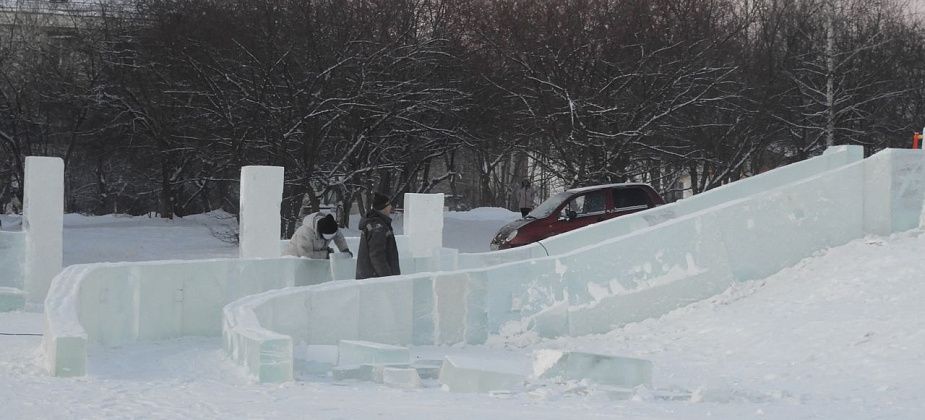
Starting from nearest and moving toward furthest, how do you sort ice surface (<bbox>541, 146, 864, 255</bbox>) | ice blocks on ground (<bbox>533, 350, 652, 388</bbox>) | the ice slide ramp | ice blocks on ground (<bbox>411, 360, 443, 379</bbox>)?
ice blocks on ground (<bbox>533, 350, 652, 388</bbox>)
ice blocks on ground (<bbox>411, 360, 443, 379</bbox>)
the ice slide ramp
ice surface (<bbox>541, 146, 864, 255</bbox>)

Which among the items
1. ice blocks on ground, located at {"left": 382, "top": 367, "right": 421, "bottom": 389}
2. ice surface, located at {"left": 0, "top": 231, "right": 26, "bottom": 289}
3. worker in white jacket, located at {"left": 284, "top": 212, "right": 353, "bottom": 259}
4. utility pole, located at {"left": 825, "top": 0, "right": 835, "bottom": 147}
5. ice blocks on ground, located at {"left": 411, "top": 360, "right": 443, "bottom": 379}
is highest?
utility pole, located at {"left": 825, "top": 0, "right": 835, "bottom": 147}

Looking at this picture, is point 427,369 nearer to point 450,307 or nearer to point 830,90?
point 450,307

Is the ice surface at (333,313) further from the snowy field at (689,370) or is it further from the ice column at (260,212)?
the ice column at (260,212)

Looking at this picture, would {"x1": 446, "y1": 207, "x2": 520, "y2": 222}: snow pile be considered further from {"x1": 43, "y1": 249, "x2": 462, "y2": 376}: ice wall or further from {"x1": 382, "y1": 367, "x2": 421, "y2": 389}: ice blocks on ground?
{"x1": 382, "y1": 367, "x2": 421, "y2": 389}: ice blocks on ground

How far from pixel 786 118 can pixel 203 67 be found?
1963 cm

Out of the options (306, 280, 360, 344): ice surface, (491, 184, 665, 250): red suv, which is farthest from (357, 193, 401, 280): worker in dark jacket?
(491, 184, 665, 250): red suv

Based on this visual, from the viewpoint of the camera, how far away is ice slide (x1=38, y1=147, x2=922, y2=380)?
1205 centimetres

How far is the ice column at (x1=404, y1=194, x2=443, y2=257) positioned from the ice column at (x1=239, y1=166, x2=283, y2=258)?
3136 millimetres

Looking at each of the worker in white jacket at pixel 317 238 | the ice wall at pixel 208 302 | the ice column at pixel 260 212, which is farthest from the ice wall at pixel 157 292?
the ice column at pixel 260 212

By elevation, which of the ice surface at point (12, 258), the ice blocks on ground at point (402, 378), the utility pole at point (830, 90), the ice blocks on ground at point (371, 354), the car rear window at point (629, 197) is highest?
the utility pole at point (830, 90)

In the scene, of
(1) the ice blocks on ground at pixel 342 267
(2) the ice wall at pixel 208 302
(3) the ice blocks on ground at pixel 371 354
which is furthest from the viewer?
(1) the ice blocks on ground at pixel 342 267

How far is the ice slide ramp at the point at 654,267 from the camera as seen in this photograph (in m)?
13.4

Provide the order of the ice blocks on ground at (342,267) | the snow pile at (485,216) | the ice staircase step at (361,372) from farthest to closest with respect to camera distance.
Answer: the snow pile at (485,216), the ice blocks on ground at (342,267), the ice staircase step at (361,372)

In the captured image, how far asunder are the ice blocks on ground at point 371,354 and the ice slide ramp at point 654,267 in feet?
8.04
